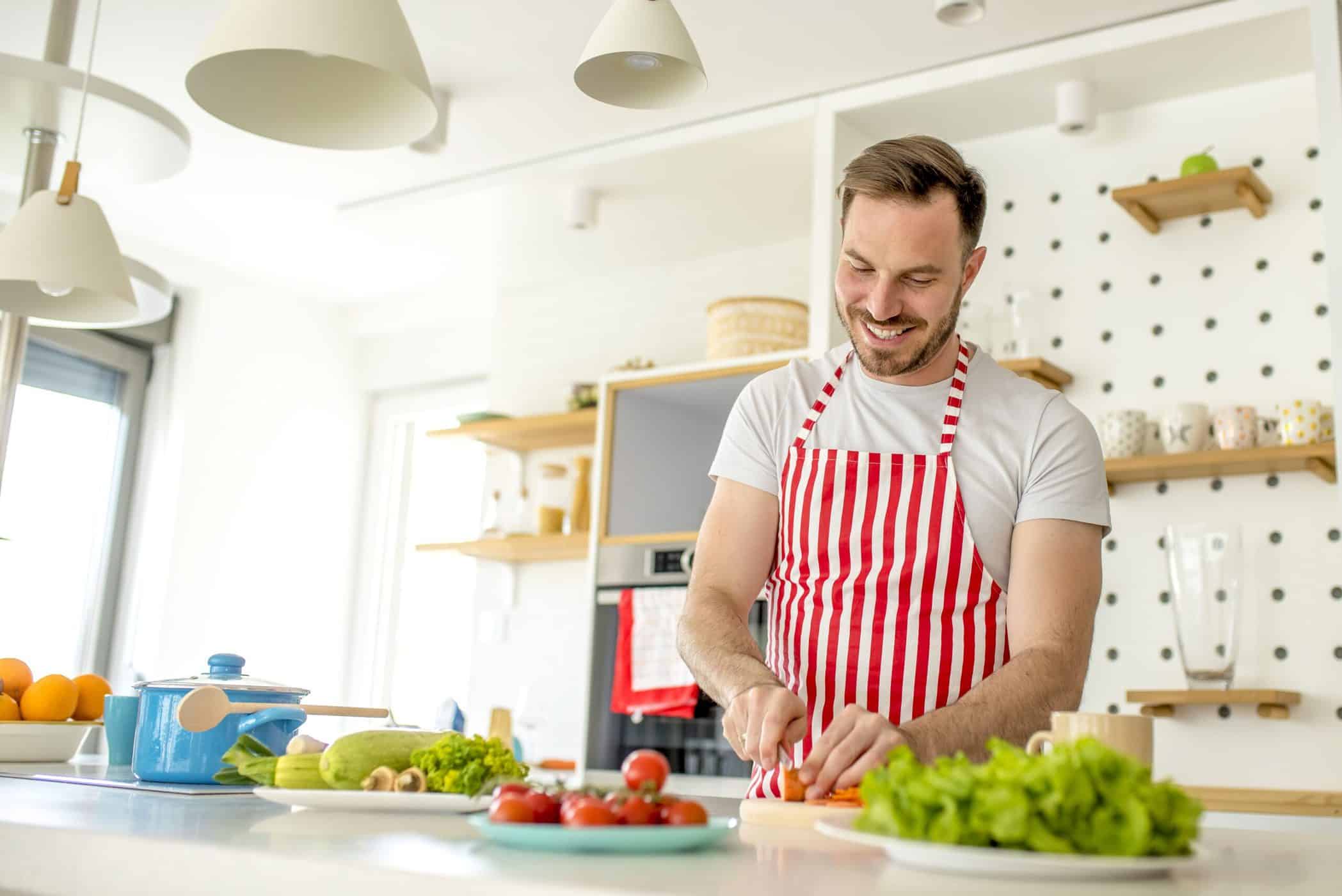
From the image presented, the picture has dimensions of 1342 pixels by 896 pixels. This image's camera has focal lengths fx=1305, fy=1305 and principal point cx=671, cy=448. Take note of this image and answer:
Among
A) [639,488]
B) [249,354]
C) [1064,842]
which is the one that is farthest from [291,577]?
[1064,842]

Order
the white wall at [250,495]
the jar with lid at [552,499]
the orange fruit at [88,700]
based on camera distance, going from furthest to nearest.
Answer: the white wall at [250,495] → the jar with lid at [552,499] → the orange fruit at [88,700]

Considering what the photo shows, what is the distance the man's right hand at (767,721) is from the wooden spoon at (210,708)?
1.36 feet

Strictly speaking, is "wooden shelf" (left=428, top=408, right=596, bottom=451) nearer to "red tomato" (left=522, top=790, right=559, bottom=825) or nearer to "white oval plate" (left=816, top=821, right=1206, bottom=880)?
"red tomato" (left=522, top=790, right=559, bottom=825)

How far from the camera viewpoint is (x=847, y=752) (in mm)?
1212

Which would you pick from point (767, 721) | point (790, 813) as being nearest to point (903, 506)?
point (767, 721)

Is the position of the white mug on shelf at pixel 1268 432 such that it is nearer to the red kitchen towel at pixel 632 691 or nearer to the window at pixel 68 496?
the red kitchen towel at pixel 632 691

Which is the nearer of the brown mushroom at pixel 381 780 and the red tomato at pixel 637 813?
the red tomato at pixel 637 813

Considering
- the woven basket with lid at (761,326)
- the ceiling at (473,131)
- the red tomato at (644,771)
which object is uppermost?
the ceiling at (473,131)

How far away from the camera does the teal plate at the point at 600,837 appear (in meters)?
0.85

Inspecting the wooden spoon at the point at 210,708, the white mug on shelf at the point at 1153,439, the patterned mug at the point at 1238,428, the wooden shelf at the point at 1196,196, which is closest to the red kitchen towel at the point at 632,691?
the white mug on shelf at the point at 1153,439

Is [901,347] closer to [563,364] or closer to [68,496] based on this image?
[563,364]

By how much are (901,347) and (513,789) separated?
99 cm

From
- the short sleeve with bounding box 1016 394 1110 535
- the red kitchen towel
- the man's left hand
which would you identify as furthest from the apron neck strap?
the red kitchen towel

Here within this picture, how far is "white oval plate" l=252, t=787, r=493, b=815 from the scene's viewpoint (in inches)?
44.9
